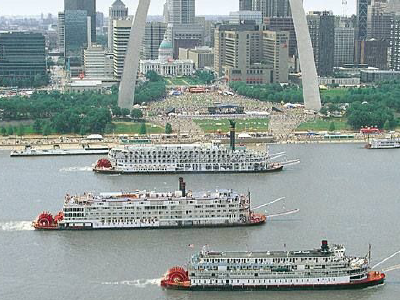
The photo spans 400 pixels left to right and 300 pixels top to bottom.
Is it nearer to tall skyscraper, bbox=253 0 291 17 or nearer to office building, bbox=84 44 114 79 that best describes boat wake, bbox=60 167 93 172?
office building, bbox=84 44 114 79

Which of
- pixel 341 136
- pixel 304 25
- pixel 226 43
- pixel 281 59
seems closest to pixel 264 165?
pixel 341 136

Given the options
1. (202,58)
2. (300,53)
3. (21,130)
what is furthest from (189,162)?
(202,58)

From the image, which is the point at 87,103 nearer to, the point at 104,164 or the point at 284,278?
the point at 104,164

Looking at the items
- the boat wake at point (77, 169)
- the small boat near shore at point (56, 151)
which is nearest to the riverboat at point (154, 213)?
the boat wake at point (77, 169)

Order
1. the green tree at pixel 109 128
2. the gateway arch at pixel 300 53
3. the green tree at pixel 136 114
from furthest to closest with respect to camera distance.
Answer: the gateway arch at pixel 300 53 → the green tree at pixel 136 114 → the green tree at pixel 109 128

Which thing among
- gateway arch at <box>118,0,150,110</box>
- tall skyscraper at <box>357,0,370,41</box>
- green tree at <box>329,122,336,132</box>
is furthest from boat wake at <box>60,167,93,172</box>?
tall skyscraper at <box>357,0,370,41</box>

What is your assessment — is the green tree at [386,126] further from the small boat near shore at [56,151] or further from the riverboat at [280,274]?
the riverboat at [280,274]

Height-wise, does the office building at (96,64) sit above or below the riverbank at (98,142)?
above
